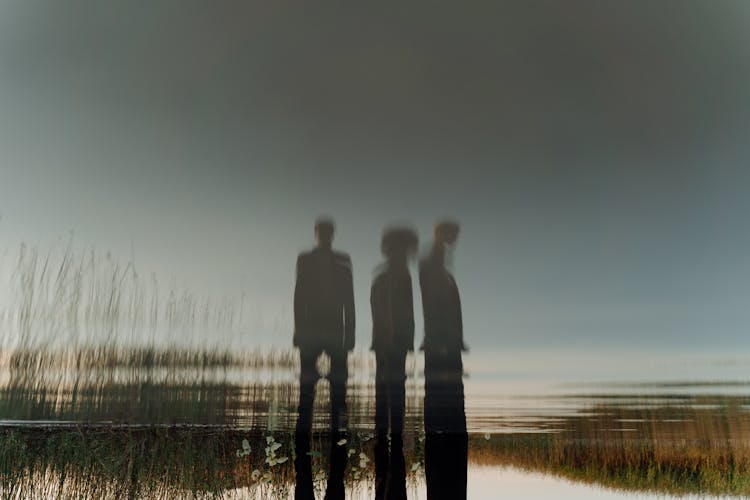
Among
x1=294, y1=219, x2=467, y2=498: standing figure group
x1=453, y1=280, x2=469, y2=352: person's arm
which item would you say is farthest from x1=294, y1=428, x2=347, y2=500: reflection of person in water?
x1=453, y1=280, x2=469, y2=352: person's arm

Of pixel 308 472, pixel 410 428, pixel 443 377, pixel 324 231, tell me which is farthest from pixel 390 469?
pixel 324 231

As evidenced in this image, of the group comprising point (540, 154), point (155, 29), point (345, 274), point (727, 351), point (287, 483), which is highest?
point (155, 29)

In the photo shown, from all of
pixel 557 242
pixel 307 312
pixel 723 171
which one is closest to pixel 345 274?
pixel 307 312

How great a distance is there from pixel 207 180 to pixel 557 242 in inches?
54.7

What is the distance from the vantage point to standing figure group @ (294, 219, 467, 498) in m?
2.54

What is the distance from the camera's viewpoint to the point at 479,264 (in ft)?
8.49

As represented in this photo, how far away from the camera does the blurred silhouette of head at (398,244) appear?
254cm

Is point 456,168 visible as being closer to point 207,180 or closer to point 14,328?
point 207,180

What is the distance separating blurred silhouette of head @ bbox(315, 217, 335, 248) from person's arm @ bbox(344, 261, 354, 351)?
0.43ft

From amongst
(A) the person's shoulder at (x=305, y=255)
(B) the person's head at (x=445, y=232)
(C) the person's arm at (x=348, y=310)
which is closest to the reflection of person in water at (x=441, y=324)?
(B) the person's head at (x=445, y=232)

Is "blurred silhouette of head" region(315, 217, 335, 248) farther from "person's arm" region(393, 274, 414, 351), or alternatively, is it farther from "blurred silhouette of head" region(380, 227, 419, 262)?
"person's arm" region(393, 274, 414, 351)

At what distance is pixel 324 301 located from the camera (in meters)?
2.58

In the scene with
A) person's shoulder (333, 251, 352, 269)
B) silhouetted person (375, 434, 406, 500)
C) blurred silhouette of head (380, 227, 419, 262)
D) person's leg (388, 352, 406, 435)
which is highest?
blurred silhouette of head (380, 227, 419, 262)

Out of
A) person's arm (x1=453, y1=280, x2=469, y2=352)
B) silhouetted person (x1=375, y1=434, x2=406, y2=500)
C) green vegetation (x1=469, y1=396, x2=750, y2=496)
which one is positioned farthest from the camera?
green vegetation (x1=469, y1=396, x2=750, y2=496)
